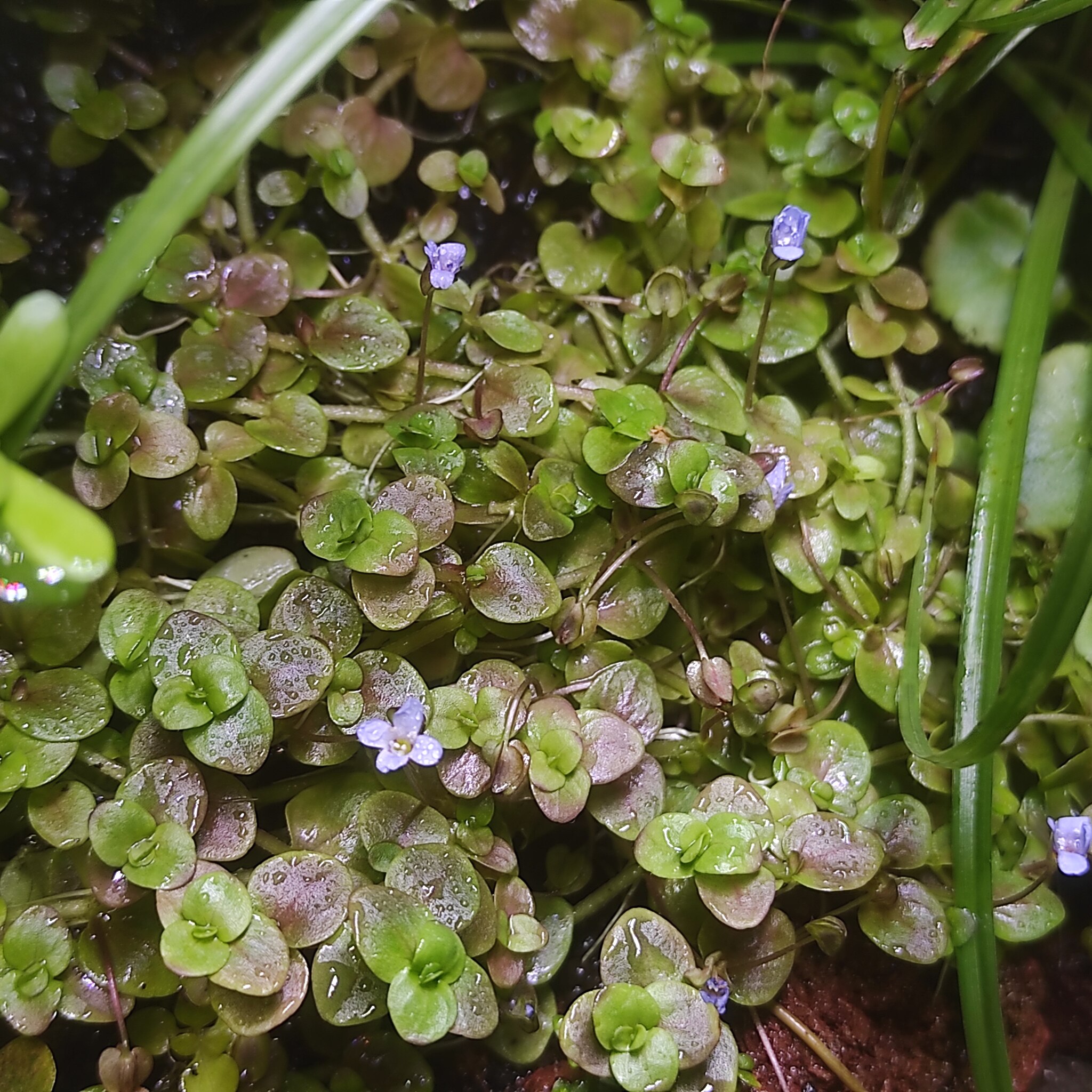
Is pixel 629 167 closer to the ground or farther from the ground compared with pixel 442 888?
farther from the ground

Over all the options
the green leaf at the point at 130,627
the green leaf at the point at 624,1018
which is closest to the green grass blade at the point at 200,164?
the green leaf at the point at 130,627

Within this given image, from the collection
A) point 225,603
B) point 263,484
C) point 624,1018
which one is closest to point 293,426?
point 263,484

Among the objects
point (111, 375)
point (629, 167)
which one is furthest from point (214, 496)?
point (629, 167)

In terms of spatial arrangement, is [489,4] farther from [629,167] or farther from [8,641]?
[8,641]

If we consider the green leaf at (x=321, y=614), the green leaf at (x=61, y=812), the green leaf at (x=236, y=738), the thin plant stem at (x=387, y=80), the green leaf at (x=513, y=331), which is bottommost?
the green leaf at (x=61, y=812)

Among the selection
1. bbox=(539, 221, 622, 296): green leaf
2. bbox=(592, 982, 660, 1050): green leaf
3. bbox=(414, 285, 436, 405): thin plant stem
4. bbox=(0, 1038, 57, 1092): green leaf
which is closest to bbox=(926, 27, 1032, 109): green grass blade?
bbox=(539, 221, 622, 296): green leaf

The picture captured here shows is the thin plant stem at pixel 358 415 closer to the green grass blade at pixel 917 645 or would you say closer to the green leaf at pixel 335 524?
the green leaf at pixel 335 524
